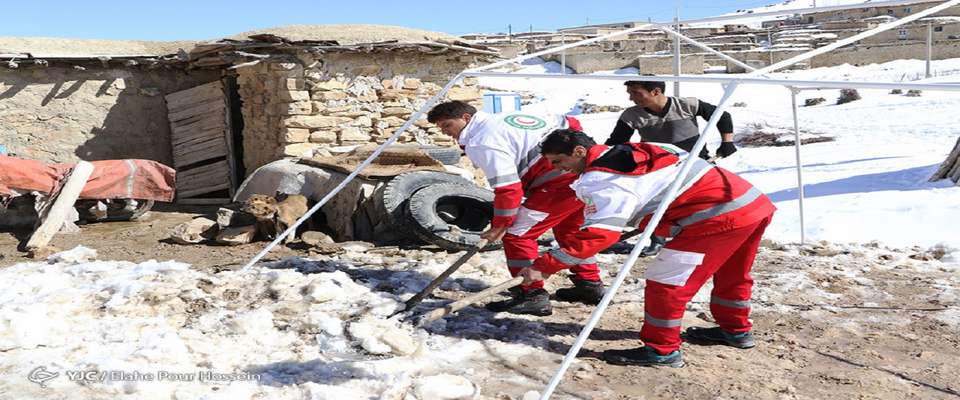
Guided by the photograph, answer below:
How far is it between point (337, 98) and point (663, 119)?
4.72 m

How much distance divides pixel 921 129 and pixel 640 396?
10707 millimetres

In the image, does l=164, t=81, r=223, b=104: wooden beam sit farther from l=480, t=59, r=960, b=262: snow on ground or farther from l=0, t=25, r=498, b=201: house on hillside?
l=480, t=59, r=960, b=262: snow on ground

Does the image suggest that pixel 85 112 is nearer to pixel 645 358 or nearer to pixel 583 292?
pixel 583 292

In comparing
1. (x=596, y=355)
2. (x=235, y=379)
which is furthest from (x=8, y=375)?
(x=596, y=355)

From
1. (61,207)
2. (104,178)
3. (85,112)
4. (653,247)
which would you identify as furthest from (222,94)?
(653,247)

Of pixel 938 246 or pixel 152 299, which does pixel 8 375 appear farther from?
pixel 938 246

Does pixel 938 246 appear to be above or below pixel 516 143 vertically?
below

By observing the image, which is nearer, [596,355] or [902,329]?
[596,355]

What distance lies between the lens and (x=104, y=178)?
7.86m

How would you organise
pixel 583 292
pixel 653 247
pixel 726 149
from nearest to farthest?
pixel 583 292 < pixel 726 149 < pixel 653 247

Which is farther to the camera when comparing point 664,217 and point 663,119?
point 663,119

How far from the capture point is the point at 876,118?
45.8ft

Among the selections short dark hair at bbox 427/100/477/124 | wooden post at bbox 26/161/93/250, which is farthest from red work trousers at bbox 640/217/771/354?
wooden post at bbox 26/161/93/250

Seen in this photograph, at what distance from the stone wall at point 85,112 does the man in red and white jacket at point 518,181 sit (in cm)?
683
